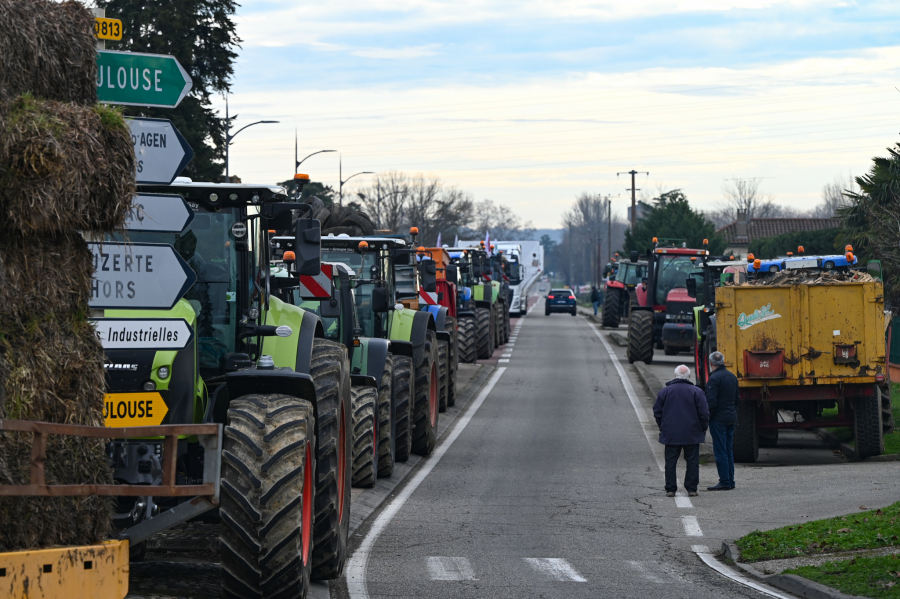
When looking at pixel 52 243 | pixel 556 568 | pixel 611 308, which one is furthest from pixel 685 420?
pixel 611 308

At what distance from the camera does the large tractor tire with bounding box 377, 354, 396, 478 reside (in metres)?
14.3

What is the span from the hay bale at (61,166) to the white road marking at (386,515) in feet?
13.5

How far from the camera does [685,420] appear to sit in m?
14.2

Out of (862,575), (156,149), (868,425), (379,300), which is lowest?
(862,575)

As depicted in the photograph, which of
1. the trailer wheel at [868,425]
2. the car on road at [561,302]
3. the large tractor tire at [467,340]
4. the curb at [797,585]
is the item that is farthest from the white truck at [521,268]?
the curb at [797,585]

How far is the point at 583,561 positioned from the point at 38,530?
5.69m

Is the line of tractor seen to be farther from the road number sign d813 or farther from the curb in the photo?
the road number sign d813

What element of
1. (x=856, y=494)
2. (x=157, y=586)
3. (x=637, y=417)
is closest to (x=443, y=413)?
(x=637, y=417)

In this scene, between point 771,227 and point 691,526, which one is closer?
point 691,526

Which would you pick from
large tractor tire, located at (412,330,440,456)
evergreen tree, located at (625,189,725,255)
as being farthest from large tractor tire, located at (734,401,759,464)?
evergreen tree, located at (625,189,725,255)

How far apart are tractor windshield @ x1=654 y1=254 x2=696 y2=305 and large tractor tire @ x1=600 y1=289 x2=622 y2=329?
18838 millimetres

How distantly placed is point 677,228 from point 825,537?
48.8m

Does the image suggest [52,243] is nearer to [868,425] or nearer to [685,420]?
[685,420]

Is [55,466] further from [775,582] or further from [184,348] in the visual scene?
[775,582]
